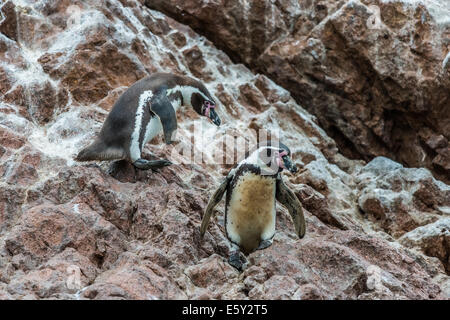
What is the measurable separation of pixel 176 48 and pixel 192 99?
2.39 m

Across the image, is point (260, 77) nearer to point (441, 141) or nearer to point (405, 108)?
point (405, 108)

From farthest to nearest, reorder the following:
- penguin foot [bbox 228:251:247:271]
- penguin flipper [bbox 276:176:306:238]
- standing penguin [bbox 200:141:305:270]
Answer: penguin flipper [bbox 276:176:306:238]
standing penguin [bbox 200:141:305:270]
penguin foot [bbox 228:251:247:271]

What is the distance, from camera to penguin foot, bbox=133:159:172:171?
6.08m

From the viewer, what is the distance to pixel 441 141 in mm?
8812

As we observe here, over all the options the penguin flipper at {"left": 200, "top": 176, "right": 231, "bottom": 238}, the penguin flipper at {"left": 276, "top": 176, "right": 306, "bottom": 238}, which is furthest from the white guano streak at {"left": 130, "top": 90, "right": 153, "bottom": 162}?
the penguin flipper at {"left": 276, "top": 176, "right": 306, "bottom": 238}

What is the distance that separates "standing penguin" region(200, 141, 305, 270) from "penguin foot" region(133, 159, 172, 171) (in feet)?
3.35

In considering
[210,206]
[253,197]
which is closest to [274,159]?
[253,197]

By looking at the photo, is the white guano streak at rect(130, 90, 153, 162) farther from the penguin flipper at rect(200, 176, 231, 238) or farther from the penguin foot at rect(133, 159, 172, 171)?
the penguin flipper at rect(200, 176, 231, 238)

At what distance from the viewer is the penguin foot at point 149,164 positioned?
6.08 metres

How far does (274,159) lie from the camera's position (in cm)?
528

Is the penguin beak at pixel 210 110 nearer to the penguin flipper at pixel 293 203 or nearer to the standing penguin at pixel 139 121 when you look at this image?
the standing penguin at pixel 139 121

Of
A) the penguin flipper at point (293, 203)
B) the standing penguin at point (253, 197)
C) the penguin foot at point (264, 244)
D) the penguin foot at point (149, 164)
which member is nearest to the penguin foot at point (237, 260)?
the standing penguin at point (253, 197)
